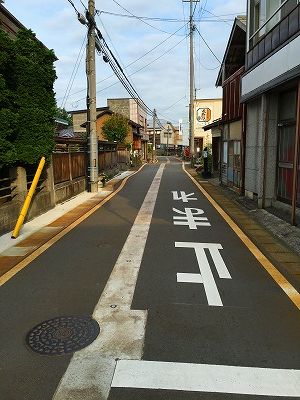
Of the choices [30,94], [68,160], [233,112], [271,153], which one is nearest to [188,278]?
[271,153]

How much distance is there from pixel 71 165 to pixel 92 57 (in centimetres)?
510

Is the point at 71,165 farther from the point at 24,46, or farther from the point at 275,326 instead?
the point at 275,326

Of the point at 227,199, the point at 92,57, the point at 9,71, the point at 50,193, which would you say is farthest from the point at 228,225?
the point at 92,57

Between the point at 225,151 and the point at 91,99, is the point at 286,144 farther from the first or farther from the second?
the point at 91,99

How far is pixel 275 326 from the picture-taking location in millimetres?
4207

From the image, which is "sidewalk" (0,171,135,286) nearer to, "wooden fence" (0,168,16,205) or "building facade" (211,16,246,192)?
"wooden fence" (0,168,16,205)

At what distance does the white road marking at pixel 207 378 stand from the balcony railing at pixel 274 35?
7545 millimetres

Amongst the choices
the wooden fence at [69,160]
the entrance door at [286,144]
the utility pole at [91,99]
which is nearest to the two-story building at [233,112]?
the entrance door at [286,144]

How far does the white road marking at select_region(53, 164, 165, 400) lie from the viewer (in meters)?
3.14

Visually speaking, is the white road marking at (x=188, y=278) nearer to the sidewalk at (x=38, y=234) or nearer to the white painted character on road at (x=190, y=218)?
the sidewalk at (x=38, y=234)

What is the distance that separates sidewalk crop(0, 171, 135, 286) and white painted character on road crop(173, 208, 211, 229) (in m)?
2.76

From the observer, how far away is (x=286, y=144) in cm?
1038

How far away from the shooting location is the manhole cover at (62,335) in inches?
147

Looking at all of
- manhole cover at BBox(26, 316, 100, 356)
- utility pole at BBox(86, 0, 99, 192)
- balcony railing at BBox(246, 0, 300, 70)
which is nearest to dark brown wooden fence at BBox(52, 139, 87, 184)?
utility pole at BBox(86, 0, 99, 192)
